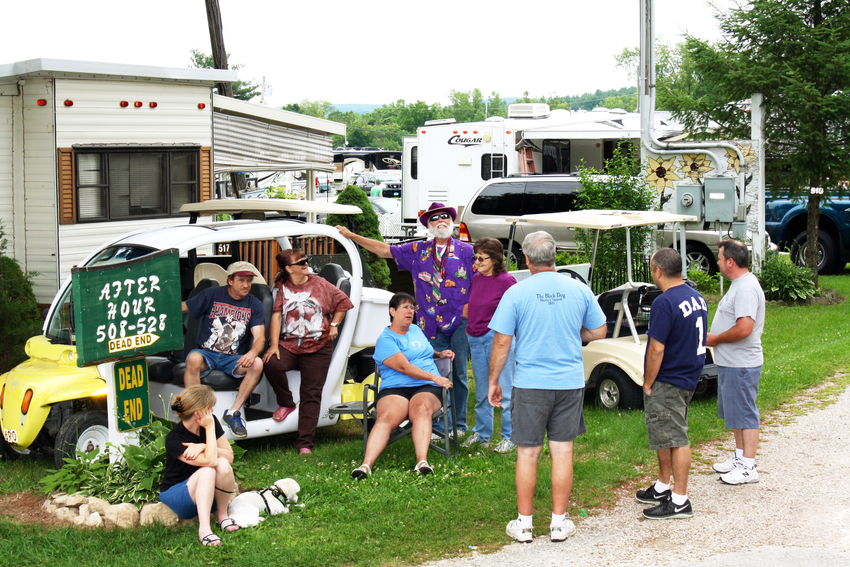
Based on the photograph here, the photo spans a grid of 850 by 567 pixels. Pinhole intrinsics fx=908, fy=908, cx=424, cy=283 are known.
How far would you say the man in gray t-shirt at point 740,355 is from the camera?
19.5 ft

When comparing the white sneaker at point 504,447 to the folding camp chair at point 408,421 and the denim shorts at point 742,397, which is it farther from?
Answer: the denim shorts at point 742,397

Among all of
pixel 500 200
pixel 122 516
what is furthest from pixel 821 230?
pixel 122 516

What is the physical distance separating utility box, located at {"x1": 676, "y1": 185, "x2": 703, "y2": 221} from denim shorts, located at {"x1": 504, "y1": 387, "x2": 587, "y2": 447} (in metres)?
8.99

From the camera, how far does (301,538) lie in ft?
16.8

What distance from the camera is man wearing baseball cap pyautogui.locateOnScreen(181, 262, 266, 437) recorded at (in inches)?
256

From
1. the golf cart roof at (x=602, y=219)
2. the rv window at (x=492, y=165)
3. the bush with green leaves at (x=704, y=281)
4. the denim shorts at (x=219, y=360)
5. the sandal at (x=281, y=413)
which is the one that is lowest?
the sandal at (x=281, y=413)

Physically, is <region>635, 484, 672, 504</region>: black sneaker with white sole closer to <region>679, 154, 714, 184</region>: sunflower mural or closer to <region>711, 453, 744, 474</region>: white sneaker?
<region>711, 453, 744, 474</region>: white sneaker

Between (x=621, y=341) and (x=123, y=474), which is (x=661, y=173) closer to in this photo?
(x=621, y=341)

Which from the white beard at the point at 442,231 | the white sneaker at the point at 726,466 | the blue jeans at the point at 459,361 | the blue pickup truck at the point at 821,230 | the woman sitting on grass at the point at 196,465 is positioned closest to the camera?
the woman sitting on grass at the point at 196,465

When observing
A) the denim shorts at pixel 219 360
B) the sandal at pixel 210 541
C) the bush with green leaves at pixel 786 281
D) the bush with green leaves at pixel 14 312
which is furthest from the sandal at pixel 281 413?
the bush with green leaves at pixel 786 281

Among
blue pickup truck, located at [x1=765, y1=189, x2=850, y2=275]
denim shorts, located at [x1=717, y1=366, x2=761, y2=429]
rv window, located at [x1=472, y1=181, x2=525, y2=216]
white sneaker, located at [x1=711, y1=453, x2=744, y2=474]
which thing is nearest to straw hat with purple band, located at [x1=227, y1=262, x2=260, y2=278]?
denim shorts, located at [x1=717, y1=366, x2=761, y2=429]

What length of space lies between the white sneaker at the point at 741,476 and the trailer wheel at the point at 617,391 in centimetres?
166

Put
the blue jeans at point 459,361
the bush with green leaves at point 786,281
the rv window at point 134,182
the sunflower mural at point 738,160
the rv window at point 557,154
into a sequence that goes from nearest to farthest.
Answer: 1. the blue jeans at point 459,361
2. the rv window at point 134,182
3. the bush with green leaves at point 786,281
4. the sunflower mural at point 738,160
5. the rv window at point 557,154

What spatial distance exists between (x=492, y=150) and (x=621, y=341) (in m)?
10.9
